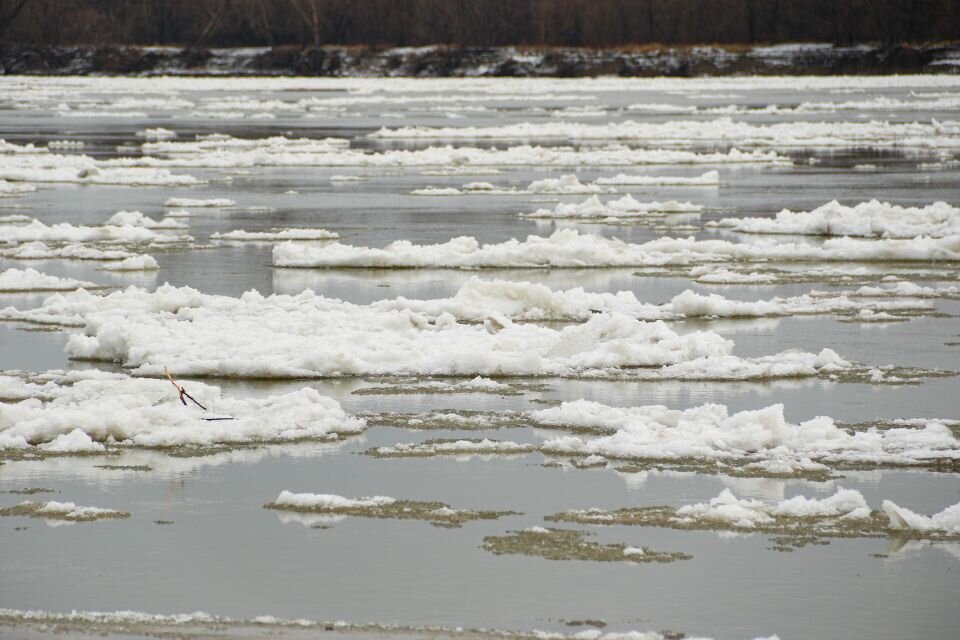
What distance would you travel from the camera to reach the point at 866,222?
1922 cm

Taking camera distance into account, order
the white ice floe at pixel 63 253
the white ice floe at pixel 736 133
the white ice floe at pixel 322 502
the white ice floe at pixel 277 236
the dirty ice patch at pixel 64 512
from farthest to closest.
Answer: the white ice floe at pixel 736 133, the white ice floe at pixel 277 236, the white ice floe at pixel 63 253, the white ice floe at pixel 322 502, the dirty ice patch at pixel 64 512

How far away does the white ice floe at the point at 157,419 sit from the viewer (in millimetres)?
9109

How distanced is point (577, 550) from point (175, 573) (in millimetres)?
1575

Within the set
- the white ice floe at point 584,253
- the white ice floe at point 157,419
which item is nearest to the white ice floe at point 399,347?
the white ice floe at point 157,419

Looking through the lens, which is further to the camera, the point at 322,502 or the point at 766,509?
the point at 322,502

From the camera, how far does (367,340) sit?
11.8 meters

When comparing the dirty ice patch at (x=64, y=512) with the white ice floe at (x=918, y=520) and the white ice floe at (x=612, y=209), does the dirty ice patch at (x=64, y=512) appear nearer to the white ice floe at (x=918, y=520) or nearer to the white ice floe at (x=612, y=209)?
the white ice floe at (x=918, y=520)

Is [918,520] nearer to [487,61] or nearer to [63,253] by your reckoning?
[63,253]

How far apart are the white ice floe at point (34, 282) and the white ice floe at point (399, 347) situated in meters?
2.11

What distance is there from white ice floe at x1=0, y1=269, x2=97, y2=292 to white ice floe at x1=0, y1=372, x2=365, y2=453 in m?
5.16

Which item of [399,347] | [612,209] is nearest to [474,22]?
[612,209]

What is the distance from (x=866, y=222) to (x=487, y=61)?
81.6m

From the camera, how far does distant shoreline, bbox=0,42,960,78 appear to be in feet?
294

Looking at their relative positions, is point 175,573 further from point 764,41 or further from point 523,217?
point 764,41
